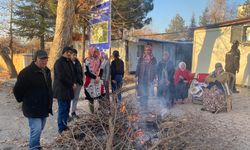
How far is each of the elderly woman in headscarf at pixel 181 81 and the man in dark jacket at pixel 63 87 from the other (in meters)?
4.12

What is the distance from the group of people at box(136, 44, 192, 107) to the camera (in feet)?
23.3

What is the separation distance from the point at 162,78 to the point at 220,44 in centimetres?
735

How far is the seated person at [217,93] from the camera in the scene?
7418 millimetres

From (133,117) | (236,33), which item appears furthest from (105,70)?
(236,33)

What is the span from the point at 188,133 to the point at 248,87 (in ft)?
32.1

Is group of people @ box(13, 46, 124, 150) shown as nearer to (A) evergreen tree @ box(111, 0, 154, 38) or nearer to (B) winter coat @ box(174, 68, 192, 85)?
(B) winter coat @ box(174, 68, 192, 85)

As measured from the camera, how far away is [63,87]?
5.24 m

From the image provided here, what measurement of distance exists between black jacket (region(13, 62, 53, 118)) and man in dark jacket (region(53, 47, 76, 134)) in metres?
1.03

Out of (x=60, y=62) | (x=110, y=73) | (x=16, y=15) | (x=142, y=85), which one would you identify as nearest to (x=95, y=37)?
(x=110, y=73)

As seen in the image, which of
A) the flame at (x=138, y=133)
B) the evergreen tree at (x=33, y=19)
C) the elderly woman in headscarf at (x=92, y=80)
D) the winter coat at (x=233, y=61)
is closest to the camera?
the flame at (x=138, y=133)

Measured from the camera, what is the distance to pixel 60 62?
5266mm

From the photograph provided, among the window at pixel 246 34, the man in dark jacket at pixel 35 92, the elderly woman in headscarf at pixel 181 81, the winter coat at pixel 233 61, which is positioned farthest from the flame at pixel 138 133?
the window at pixel 246 34

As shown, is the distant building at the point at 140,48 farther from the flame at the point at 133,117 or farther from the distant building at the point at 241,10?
the flame at the point at 133,117

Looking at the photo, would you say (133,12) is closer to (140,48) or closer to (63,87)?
(140,48)
